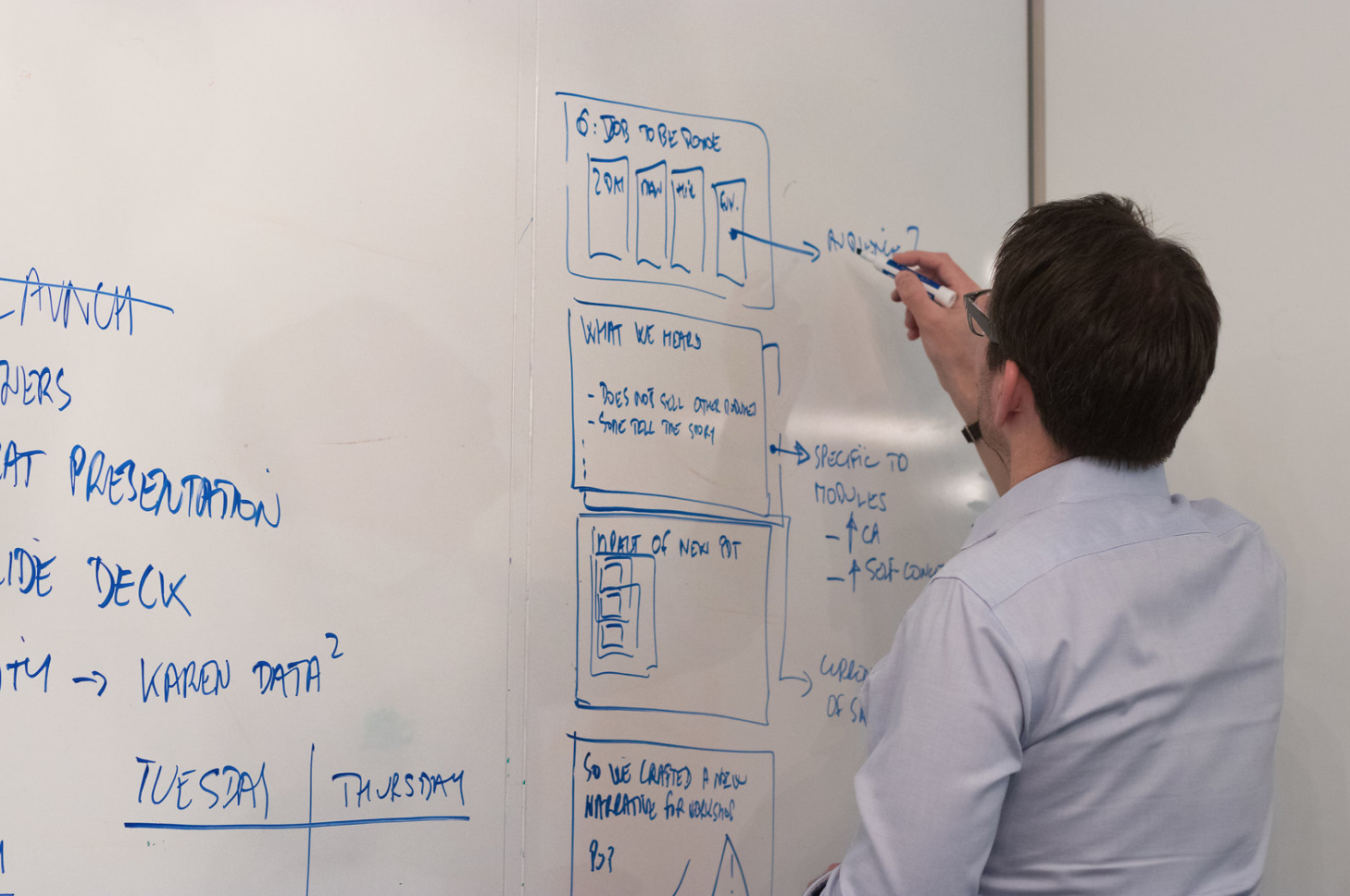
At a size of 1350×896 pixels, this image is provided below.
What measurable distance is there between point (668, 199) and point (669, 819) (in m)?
0.78

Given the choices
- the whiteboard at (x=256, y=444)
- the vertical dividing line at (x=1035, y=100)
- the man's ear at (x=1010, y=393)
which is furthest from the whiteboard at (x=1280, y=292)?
the whiteboard at (x=256, y=444)

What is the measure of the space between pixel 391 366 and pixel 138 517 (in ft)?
0.96

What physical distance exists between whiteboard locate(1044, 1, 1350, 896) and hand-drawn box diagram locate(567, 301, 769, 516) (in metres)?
0.65

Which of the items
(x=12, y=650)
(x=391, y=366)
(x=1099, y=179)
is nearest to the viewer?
(x=12, y=650)

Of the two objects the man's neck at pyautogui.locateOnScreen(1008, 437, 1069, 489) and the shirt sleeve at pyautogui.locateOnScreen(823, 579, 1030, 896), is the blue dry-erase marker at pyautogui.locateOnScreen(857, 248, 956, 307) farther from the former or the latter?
the shirt sleeve at pyautogui.locateOnScreen(823, 579, 1030, 896)

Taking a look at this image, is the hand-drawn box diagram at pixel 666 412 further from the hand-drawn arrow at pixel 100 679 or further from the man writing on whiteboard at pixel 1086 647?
the hand-drawn arrow at pixel 100 679

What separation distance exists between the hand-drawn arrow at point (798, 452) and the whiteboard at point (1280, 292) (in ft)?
1.82

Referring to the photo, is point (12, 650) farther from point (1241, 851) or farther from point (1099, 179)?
point (1099, 179)

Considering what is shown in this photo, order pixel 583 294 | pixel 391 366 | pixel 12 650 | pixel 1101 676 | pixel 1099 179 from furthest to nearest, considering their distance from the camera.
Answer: pixel 1099 179, pixel 583 294, pixel 391 366, pixel 12 650, pixel 1101 676

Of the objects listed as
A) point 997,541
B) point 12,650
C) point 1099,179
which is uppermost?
point 1099,179

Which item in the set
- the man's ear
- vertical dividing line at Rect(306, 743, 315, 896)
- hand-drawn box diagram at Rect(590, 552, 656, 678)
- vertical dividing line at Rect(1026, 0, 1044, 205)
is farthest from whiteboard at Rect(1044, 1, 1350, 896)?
vertical dividing line at Rect(306, 743, 315, 896)

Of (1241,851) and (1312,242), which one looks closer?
(1241,851)

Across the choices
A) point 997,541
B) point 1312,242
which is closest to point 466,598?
point 997,541

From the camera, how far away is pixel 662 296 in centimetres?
119
